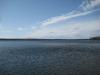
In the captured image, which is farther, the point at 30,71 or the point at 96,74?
the point at 30,71

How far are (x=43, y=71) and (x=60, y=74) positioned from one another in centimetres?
299

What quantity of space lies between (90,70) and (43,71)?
6348 millimetres

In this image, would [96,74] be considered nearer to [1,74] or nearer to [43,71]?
[43,71]

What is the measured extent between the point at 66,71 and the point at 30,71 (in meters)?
4.81

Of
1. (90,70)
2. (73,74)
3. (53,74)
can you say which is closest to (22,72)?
(53,74)

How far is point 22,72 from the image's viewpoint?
3416 centimetres

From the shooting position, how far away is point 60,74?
33.0 m

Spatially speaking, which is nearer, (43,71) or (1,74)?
(1,74)

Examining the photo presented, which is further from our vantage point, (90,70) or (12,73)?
(90,70)

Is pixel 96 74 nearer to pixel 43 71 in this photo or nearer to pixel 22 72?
pixel 43 71

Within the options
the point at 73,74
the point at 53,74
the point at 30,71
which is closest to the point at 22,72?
the point at 30,71

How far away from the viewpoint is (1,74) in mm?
32312

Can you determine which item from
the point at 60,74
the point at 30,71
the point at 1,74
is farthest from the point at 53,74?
the point at 1,74

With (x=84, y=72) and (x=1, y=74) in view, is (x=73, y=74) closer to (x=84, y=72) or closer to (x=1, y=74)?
(x=84, y=72)
